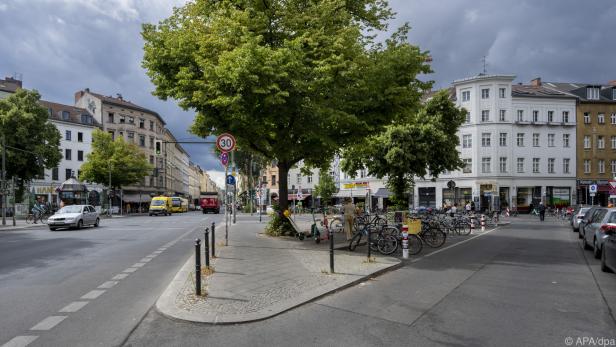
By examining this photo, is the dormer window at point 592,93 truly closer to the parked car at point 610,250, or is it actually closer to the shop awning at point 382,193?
the shop awning at point 382,193

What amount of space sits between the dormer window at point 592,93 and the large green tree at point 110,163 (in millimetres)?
58742

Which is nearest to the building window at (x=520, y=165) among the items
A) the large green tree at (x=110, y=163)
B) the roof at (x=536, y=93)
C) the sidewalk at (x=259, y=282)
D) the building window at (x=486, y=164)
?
the building window at (x=486, y=164)

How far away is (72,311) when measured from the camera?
6.54 m

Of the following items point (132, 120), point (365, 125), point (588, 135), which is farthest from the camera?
point (132, 120)

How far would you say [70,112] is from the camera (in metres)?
69.0

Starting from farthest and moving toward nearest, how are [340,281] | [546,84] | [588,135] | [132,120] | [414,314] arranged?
1. [132,120]
2. [546,84]
3. [588,135]
4. [340,281]
5. [414,314]

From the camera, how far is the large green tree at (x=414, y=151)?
3088cm

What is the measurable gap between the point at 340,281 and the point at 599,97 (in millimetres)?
62259

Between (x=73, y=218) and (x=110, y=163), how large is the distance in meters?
32.8

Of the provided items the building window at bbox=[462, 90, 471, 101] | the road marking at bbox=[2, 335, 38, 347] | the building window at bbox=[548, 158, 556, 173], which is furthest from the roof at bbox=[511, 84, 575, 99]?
the road marking at bbox=[2, 335, 38, 347]

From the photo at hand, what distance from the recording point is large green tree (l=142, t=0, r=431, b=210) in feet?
42.5

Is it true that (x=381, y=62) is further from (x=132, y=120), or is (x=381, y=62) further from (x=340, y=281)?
(x=132, y=120)

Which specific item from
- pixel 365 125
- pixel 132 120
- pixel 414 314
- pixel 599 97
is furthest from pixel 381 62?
pixel 132 120

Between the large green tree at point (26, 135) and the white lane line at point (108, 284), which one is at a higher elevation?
the large green tree at point (26, 135)
